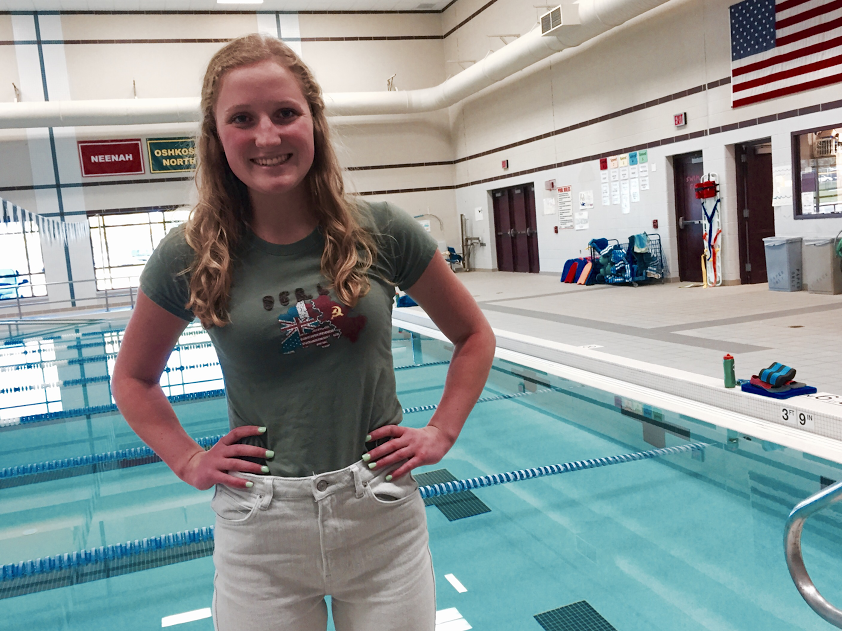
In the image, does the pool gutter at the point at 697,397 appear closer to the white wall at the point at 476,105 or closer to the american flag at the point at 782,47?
the white wall at the point at 476,105

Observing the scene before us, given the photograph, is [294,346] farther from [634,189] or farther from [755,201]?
[634,189]

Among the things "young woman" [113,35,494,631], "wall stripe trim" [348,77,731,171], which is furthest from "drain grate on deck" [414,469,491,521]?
"wall stripe trim" [348,77,731,171]

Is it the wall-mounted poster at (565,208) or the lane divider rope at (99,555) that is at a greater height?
the wall-mounted poster at (565,208)

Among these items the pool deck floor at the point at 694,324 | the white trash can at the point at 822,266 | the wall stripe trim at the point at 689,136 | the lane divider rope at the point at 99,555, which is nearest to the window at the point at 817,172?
the wall stripe trim at the point at 689,136

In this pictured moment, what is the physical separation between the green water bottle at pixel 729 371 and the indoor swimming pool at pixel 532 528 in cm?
34

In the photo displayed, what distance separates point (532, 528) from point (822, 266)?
718 centimetres

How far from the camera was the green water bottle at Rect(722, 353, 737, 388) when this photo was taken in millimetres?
4516

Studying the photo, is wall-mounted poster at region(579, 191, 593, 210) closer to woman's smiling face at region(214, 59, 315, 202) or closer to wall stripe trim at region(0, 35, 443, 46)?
wall stripe trim at region(0, 35, 443, 46)

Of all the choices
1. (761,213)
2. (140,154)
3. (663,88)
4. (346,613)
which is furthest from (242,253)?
(140,154)

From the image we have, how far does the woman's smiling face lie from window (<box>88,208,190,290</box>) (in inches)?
703

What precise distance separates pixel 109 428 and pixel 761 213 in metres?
9.37

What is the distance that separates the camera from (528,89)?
51.9ft

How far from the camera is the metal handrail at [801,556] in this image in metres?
1.12

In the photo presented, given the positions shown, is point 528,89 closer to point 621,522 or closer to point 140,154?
point 140,154
